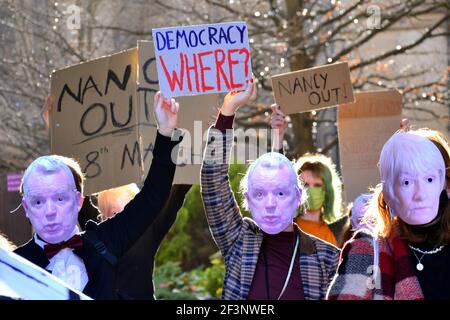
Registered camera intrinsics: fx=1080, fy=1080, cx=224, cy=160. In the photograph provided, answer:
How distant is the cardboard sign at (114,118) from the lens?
18.1 feet

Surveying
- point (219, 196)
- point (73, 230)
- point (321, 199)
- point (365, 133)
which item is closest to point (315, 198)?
point (321, 199)

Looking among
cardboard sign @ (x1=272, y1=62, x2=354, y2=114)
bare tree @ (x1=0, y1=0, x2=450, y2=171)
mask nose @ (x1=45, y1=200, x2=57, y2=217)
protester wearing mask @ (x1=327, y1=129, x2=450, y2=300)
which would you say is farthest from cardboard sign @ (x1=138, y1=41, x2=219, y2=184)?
bare tree @ (x1=0, y1=0, x2=450, y2=171)

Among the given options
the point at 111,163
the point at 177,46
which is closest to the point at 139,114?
the point at 111,163

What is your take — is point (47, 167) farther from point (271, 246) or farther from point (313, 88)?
point (313, 88)

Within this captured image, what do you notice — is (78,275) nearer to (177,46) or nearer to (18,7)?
(177,46)

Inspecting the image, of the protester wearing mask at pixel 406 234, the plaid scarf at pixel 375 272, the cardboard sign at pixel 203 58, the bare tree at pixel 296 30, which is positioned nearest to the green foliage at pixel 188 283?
the bare tree at pixel 296 30

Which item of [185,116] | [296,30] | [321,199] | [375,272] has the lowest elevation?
[375,272]

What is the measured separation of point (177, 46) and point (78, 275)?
163cm

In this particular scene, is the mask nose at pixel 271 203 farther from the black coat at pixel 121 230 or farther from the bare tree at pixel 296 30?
the bare tree at pixel 296 30

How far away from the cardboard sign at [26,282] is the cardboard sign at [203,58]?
2.72 m

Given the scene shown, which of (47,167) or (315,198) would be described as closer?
(47,167)

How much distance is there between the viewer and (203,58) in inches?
198

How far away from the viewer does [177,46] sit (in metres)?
5.07

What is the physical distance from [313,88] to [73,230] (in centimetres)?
289
